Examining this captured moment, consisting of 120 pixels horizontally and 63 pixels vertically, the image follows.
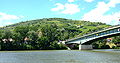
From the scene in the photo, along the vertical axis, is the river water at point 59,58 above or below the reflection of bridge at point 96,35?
below

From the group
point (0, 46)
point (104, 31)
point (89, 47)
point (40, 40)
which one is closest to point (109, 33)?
point (104, 31)

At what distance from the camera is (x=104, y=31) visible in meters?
106

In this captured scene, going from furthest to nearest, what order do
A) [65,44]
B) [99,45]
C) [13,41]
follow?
[99,45]
[65,44]
[13,41]

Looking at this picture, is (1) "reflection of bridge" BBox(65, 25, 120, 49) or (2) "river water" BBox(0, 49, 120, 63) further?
(1) "reflection of bridge" BBox(65, 25, 120, 49)

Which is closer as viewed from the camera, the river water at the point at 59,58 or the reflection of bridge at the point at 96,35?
the river water at the point at 59,58

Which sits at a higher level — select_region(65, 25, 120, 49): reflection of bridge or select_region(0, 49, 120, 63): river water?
select_region(65, 25, 120, 49): reflection of bridge

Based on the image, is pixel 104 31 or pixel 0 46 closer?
pixel 104 31

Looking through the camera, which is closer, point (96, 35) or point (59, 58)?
point (59, 58)

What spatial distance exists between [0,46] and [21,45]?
43.7 ft

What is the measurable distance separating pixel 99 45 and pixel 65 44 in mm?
27862

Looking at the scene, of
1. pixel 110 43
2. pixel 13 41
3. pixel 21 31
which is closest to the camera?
pixel 13 41

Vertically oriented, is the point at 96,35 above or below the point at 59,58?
above

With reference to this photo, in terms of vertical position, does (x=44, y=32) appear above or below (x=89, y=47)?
above

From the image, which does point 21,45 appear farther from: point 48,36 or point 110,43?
point 110,43
